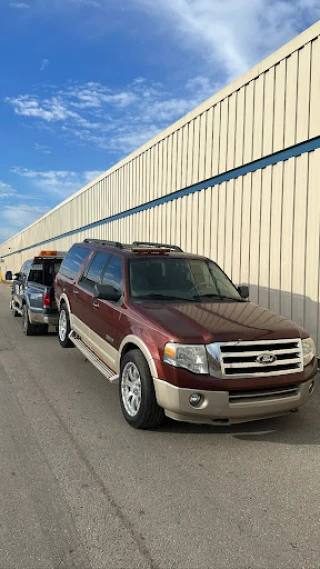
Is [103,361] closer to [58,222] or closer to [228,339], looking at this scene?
[228,339]

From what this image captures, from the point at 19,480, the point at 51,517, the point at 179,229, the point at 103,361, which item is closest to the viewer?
the point at 51,517

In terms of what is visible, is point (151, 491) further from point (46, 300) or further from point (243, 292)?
point (46, 300)

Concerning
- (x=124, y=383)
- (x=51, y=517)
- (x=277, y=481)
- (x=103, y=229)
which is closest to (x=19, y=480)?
(x=51, y=517)

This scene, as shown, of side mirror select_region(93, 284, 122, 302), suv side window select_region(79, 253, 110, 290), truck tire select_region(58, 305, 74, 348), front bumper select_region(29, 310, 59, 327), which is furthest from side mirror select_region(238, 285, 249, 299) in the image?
front bumper select_region(29, 310, 59, 327)

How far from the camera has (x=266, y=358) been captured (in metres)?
3.85

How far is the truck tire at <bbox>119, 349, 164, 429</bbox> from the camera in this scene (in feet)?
13.1

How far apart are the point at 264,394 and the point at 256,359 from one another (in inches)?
12.8

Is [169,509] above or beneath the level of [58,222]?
beneath

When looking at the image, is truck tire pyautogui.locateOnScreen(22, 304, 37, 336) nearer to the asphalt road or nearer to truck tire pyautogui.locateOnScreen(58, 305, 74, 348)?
truck tire pyautogui.locateOnScreen(58, 305, 74, 348)

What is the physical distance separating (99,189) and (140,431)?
52.0 ft

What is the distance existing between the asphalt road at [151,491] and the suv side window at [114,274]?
1.42 metres

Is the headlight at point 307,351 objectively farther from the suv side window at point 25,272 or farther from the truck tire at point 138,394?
the suv side window at point 25,272

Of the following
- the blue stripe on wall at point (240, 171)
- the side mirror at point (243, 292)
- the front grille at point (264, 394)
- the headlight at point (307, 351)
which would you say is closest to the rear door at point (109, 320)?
the front grille at point (264, 394)

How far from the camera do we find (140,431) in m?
4.22
